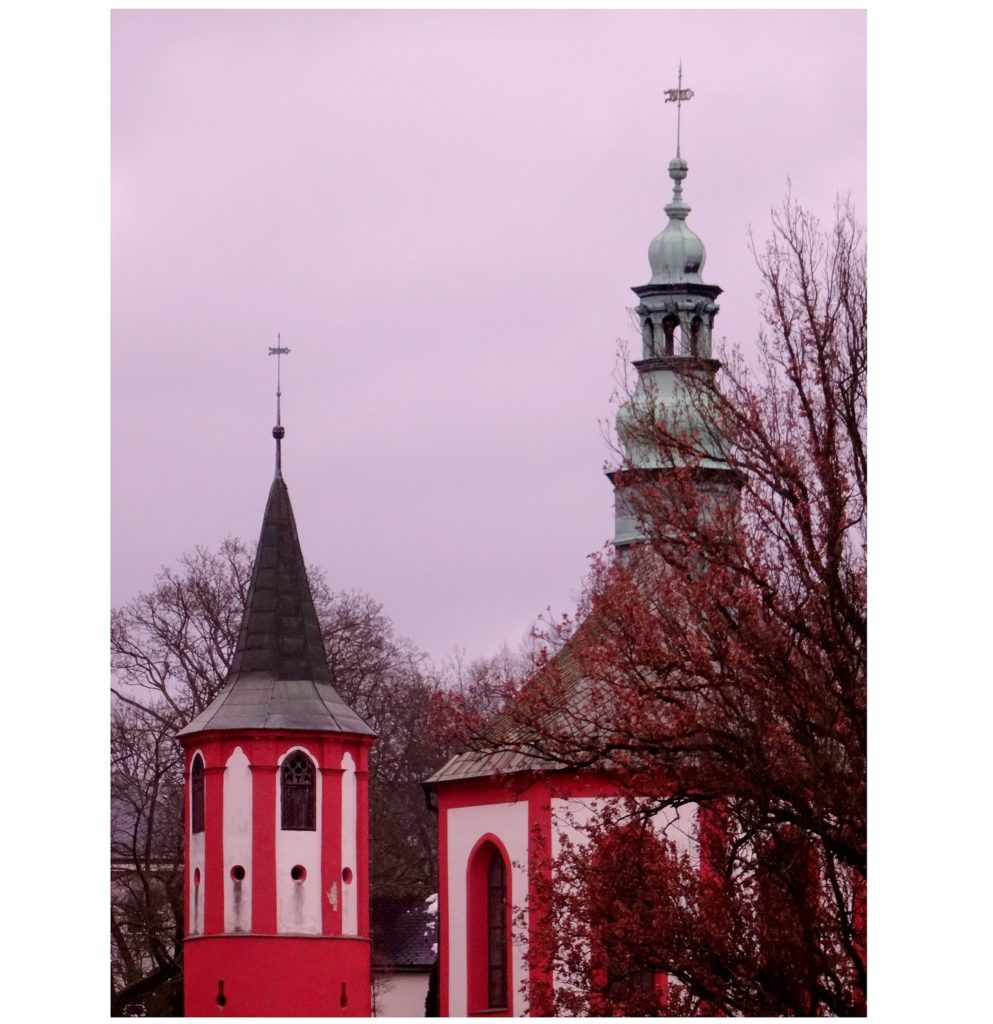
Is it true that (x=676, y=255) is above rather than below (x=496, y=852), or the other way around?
above

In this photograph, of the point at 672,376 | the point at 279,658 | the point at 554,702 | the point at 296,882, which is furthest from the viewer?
the point at 279,658

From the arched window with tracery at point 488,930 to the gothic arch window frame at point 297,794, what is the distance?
24.2ft

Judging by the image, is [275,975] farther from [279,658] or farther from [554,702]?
[554,702]

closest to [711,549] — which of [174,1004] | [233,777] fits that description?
[233,777]

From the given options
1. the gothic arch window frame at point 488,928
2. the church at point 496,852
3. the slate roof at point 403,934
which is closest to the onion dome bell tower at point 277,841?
the church at point 496,852

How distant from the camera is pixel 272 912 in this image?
37.6 m

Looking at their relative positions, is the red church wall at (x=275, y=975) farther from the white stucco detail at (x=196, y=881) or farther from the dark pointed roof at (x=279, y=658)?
the dark pointed roof at (x=279, y=658)

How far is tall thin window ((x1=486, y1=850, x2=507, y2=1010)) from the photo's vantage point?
31203 mm

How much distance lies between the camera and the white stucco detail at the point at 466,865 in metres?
30.9

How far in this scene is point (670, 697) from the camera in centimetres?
1867

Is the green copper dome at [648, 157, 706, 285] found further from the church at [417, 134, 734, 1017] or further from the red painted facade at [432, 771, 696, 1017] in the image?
the red painted facade at [432, 771, 696, 1017]

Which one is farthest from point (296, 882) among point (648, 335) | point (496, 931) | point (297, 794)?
point (648, 335)

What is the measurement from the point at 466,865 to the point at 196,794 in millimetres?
8707
